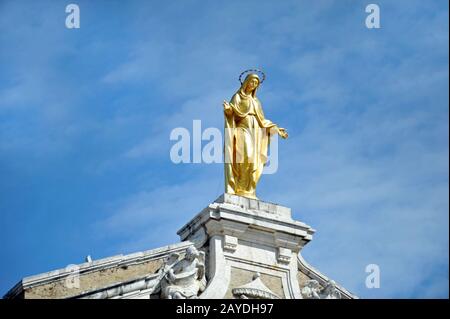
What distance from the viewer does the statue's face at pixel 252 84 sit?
1473 inches

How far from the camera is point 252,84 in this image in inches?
1473

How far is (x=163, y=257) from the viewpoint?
34.8 m

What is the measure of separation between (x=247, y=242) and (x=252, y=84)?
3.89 metres

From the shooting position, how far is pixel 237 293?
34938mm

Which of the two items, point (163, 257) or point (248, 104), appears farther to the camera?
point (248, 104)

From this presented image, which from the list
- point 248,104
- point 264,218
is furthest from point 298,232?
point 248,104

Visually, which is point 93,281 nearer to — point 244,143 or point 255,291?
point 255,291

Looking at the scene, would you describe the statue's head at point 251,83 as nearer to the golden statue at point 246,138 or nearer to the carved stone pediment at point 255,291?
the golden statue at point 246,138

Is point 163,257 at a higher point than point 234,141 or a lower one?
lower

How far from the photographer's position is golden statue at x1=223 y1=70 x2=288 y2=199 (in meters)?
36.6

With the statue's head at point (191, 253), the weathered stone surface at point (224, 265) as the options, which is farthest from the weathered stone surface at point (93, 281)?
the statue's head at point (191, 253)

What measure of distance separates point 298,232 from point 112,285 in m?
4.92
